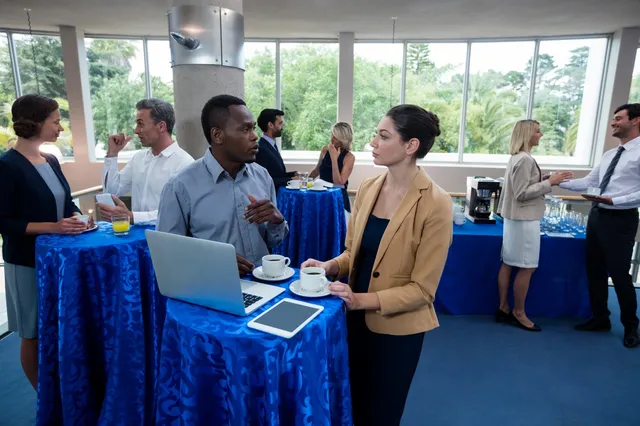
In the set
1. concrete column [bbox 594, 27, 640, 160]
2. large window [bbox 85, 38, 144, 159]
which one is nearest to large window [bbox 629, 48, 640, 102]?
concrete column [bbox 594, 27, 640, 160]

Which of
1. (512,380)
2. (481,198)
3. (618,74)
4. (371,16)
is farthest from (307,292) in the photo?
(618,74)

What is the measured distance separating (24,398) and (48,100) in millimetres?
1714

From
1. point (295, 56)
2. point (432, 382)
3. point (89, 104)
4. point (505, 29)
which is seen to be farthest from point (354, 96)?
point (432, 382)

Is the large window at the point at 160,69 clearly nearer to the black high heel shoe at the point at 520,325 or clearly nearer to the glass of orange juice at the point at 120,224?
the glass of orange juice at the point at 120,224

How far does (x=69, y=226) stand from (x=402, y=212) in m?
1.69

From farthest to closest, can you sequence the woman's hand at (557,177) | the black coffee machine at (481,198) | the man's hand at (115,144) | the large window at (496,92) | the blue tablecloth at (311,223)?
1. the large window at (496,92)
2. the blue tablecloth at (311,223)
3. the black coffee machine at (481,198)
4. the woman's hand at (557,177)
5. the man's hand at (115,144)

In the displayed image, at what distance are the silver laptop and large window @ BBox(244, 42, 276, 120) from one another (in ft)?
22.4

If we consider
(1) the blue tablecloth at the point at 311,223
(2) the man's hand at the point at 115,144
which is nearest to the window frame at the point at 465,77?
(1) the blue tablecloth at the point at 311,223

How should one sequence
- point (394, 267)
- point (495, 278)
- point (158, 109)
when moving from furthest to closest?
point (495, 278) < point (158, 109) < point (394, 267)

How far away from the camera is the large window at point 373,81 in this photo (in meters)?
7.45

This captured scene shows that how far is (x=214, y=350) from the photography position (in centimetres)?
110

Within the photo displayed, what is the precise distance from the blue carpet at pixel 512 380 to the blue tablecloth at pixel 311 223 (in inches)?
54.5

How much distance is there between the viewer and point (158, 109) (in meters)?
2.31

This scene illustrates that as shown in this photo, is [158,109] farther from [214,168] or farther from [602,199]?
[602,199]
